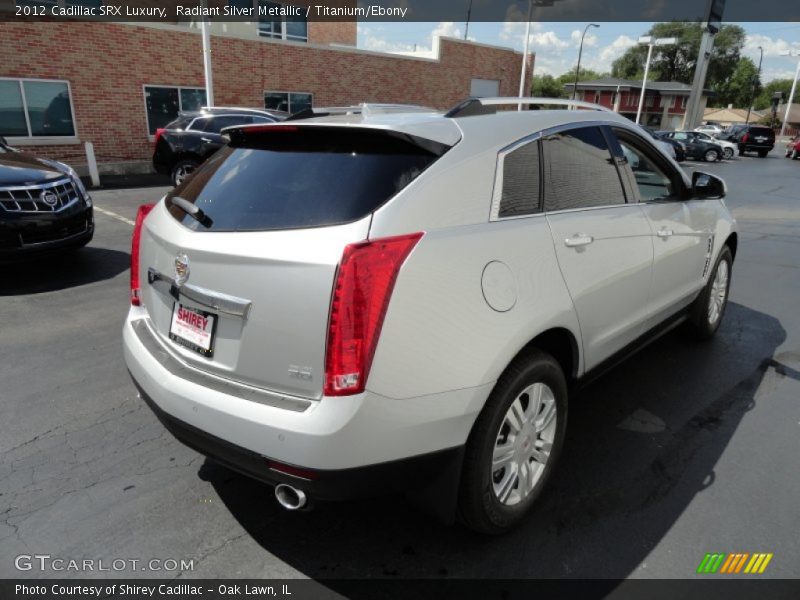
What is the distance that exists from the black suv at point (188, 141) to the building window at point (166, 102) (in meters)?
3.85

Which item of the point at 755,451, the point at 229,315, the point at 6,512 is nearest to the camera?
the point at 229,315

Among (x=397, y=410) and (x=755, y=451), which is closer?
(x=397, y=410)

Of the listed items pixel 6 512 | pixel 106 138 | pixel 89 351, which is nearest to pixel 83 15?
pixel 106 138

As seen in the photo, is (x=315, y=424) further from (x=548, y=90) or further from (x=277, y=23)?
(x=548, y=90)

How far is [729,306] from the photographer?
575 cm

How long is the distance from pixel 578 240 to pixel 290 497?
5.52ft

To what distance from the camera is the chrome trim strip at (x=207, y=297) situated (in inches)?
80.6

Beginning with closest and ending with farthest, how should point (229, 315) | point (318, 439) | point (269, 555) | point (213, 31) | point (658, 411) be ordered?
point (318, 439)
point (229, 315)
point (269, 555)
point (658, 411)
point (213, 31)

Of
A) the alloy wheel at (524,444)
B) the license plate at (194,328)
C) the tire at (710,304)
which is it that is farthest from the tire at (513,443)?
the tire at (710,304)

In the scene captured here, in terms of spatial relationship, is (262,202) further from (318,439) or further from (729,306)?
(729,306)

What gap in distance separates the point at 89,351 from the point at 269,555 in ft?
8.78

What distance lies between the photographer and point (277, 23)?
22312 mm

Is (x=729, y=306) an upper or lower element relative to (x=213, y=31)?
lower

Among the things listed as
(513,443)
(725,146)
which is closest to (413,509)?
(513,443)
